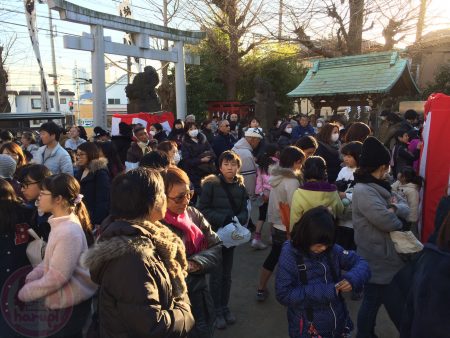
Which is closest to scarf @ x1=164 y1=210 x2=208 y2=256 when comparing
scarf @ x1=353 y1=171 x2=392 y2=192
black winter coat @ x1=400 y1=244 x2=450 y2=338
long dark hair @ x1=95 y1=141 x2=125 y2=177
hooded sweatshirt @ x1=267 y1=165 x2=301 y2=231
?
black winter coat @ x1=400 y1=244 x2=450 y2=338

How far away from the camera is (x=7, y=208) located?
234 centimetres

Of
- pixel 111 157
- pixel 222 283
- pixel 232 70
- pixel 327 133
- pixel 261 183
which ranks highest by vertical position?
pixel 232 70

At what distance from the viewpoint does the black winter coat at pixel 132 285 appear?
150 cm

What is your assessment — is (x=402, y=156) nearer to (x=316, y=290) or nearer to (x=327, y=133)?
(x=327, y=133)

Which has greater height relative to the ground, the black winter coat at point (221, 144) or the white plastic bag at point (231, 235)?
the black winter coat at point (221, 144)

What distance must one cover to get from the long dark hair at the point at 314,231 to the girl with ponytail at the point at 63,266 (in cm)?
125

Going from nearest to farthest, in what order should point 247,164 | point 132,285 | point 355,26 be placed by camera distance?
point 132,285 → point 247,164 → point 355,26

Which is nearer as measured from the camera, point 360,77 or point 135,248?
point 135,248

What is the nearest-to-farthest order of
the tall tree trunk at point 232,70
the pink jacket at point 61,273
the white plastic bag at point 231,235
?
the pink jacket at point 61,273 < the white plastic bag at point 231,235 < the tall tree trunk at point 232,70

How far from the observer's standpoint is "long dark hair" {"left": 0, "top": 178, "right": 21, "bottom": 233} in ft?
7.58

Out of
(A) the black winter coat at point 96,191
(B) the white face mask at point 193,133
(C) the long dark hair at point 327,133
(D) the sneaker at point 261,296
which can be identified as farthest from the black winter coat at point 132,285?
(B) the white face mask at point 193,133

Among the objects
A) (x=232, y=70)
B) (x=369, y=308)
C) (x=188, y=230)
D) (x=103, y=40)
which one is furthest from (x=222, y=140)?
(x=232, y=70)

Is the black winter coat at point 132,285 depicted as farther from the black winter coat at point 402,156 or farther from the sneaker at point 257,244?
the black winter coat at point 402,156

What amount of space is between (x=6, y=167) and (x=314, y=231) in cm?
284
